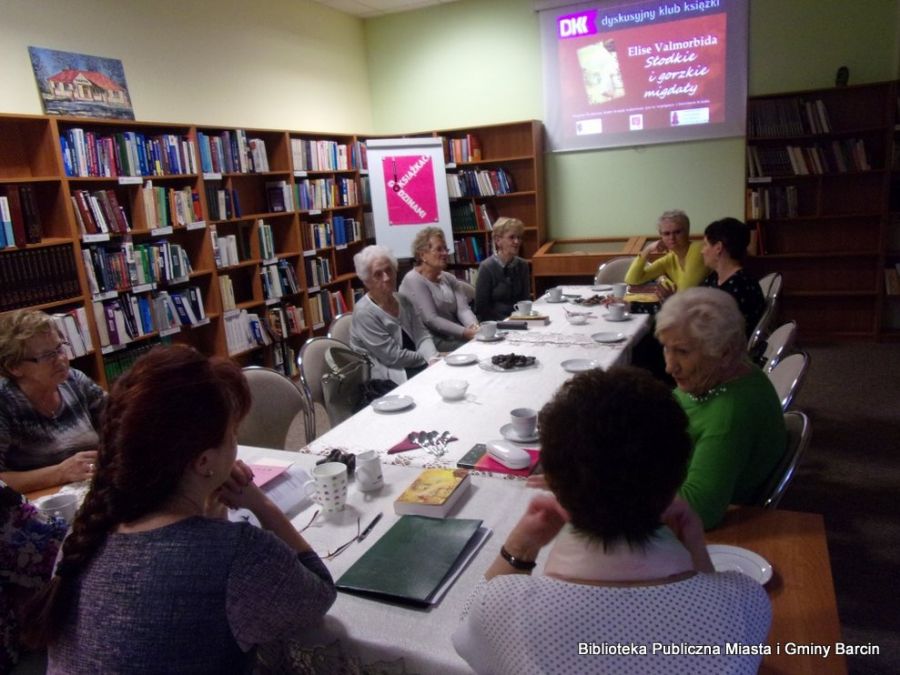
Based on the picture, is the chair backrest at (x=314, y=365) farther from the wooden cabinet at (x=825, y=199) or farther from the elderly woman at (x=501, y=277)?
the wooden cabinet at (x=825, y=199)

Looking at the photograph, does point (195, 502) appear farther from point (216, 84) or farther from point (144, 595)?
point (216, 84)

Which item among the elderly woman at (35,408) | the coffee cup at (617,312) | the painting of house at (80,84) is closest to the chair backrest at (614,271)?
the coffee cup at (617,312)

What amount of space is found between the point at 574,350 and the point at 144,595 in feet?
7.46

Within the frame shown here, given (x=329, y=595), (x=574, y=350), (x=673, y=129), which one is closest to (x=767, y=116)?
(x=673, y=129)

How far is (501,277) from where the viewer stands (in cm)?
439

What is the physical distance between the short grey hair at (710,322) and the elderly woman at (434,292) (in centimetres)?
221

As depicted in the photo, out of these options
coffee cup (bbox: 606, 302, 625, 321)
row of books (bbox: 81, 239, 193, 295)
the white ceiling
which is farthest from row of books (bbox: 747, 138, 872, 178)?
row of books (bbox: 81, 239, 193, 295)

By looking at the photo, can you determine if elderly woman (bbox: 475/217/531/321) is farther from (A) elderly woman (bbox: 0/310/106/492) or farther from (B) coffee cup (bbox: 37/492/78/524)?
(B) coffee cup (bbox: 37/492/78/524)

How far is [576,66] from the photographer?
5820 mm

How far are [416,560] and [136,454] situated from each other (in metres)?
0.59

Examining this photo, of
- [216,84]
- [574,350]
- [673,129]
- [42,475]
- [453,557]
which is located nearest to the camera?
[453,557]

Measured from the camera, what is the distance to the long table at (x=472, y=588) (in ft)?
3.47

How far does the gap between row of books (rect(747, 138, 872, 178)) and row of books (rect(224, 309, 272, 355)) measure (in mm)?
4309

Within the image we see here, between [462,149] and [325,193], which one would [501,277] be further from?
[462,149]
